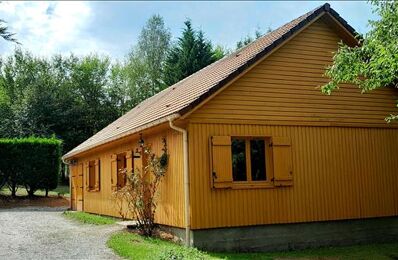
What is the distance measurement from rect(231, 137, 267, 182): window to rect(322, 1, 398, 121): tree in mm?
2212

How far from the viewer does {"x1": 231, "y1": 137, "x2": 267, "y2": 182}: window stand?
11.3 meters

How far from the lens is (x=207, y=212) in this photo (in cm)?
1059

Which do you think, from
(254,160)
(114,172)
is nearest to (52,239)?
(114,172)

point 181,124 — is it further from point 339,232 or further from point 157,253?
point 339,232

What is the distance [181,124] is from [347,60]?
3920mm

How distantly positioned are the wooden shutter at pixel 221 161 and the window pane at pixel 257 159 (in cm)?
94

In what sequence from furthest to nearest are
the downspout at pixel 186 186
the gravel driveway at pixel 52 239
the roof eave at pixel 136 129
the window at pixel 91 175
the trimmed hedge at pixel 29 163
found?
the trimmed hedge at pixel 29 163 < the window at pixel 91 175 < the downspout at pixel 186 186 < the roof eave at pixel 136 129 < the gravel driveway at pixel 52 239

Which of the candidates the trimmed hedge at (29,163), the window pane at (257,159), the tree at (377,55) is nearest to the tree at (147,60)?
the trimmed hedge at (29,163)

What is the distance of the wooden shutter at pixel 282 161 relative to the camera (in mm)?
11457

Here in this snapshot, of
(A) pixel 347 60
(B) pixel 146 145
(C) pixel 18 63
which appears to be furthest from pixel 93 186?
(C) pixel 18 63

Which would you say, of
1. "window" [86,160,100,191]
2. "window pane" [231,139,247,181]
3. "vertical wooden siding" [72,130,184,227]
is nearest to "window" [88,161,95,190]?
"window" [86,160,100,191]

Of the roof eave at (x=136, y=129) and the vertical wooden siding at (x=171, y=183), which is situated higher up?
the roof eave at (x=136, y=129)

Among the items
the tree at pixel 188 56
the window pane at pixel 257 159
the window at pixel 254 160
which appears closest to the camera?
the window at pixel 254 160

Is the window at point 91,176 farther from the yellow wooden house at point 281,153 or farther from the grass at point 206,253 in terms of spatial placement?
the grass at point 206,253
